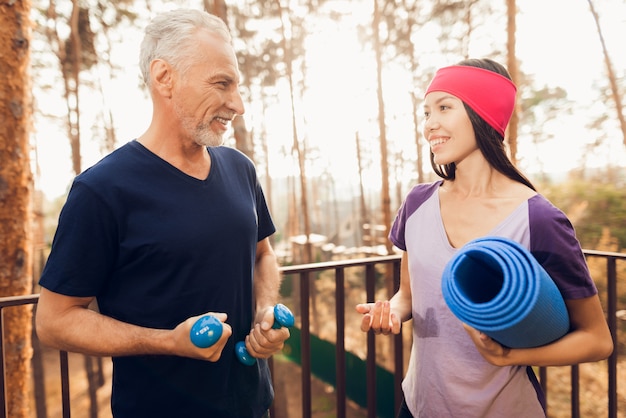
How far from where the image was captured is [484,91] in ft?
3.96

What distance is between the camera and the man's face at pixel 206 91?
4.16 feet

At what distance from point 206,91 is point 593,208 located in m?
14.7

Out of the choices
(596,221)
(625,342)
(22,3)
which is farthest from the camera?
(596,221)

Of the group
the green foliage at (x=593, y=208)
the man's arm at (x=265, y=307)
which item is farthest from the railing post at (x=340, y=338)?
the green foliage at (x=593, y=208)

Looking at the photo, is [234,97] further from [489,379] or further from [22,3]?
[22,3]

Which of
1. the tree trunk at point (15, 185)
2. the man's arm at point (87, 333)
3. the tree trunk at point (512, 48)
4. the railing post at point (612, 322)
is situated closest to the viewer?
the man's arm at point (87, 333)

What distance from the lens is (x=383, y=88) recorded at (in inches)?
374

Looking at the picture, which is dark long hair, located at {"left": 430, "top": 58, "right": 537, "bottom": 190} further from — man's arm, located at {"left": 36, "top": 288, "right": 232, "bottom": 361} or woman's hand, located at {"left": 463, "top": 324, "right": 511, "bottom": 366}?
man's arm, located at {"left": 36, "top": 288, "right": 232, "bottom": 361}

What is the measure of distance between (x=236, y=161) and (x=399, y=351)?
1341mm

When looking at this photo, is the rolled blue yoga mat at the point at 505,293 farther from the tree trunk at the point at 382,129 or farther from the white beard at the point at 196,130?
the tree trunk at the point at 382,129

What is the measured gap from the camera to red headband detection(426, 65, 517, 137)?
1206 millimetres

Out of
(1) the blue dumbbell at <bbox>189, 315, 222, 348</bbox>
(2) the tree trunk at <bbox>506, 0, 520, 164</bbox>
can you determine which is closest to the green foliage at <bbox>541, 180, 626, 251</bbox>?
(2) the tree trunk at <bbox>506, 0, 520, 164</bbox>

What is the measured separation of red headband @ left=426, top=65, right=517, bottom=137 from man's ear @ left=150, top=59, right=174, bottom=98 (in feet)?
2.63

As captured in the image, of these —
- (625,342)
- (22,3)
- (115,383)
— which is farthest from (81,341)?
(625,342)
